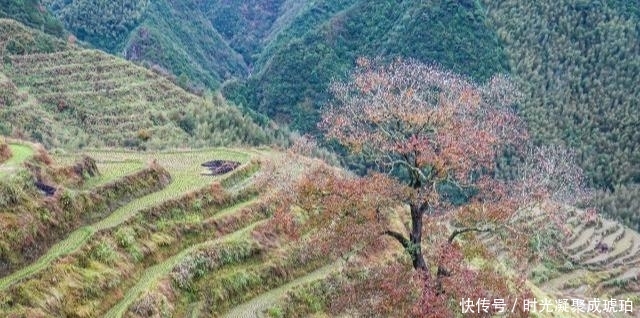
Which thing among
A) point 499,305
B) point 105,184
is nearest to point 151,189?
point 105,184

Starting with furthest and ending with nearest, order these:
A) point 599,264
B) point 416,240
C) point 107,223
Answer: point 599,264
point 107,223
point 416,240

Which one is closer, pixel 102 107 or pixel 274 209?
pixel 274 209

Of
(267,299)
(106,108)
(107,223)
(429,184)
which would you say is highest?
(429,184)

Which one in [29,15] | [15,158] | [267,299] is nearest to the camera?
[267,299]

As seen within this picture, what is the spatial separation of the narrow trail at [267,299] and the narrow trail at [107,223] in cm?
371

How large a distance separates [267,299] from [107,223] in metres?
4.47

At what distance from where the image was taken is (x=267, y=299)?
17609mm

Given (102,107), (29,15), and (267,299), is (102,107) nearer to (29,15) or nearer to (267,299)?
(29,15)

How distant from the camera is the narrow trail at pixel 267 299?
55.0ft

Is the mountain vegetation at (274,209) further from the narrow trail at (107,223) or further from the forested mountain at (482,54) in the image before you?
the forested mountain at (482,54)

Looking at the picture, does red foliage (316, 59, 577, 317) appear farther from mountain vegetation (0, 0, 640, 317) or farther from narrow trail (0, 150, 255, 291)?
narrow trail (0, 150, 255, 291)

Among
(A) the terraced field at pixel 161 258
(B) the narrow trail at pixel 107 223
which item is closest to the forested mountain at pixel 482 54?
(B) the narrow trail at pixel 107 223

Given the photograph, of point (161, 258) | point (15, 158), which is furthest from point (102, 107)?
point (161, 258)

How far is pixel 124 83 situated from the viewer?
4978 centimetres
